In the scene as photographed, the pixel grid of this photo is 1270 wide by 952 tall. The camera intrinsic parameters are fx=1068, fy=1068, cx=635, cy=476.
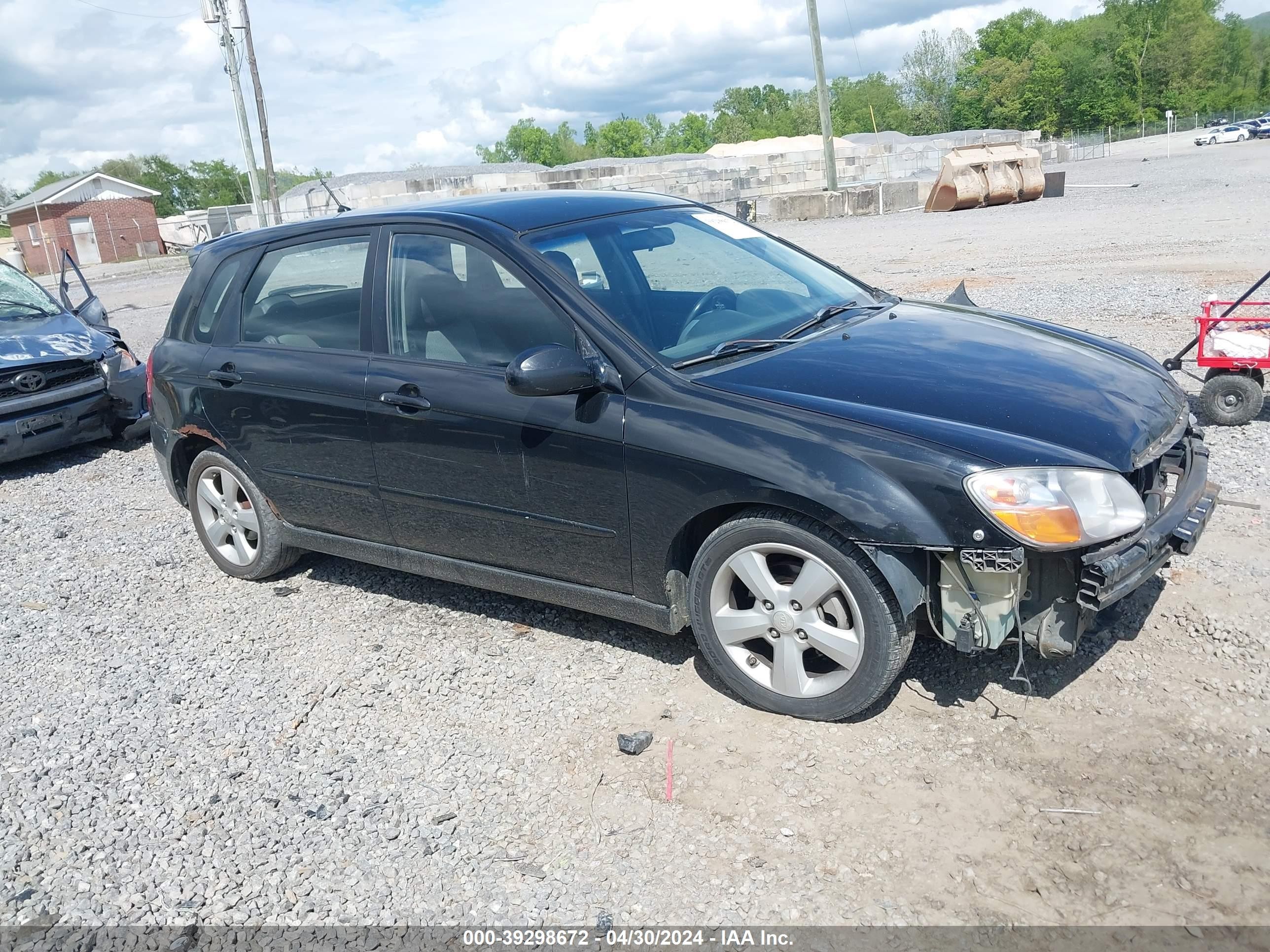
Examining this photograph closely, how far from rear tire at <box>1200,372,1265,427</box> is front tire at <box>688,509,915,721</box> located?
4199 millimetres

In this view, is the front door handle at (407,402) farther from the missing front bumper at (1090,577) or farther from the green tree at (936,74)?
the green tree at (936,74)

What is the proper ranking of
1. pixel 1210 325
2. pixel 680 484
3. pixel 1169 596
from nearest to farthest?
pixel 680 484 → pixel 1169 596 → pixel 1210 325

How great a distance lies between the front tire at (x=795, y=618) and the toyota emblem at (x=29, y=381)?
22.3 feet

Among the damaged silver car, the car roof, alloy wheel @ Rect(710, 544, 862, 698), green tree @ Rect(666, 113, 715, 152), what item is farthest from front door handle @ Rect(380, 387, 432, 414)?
green tree @ Rect(666, 113, 715, 152)

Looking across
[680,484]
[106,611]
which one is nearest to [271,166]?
[106,611]

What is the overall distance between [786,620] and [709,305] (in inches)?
57.1

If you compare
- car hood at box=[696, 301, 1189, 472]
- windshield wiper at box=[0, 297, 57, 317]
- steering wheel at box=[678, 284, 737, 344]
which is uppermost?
windshield wiper at box=[0, 297, 57, 317]

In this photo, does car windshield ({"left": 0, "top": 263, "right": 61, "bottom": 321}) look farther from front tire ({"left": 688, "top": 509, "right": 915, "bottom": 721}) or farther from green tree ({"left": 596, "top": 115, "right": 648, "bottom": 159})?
green tree ({"left": 596, "top": 115, "right": 648, "bottom": 159})

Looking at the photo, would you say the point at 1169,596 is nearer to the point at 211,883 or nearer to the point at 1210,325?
the point at 1210,325

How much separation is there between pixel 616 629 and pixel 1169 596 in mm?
2302

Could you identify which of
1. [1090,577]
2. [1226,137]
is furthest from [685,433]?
[1226,137]

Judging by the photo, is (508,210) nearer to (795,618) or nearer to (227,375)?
(227,375)

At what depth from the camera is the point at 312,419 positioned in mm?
4820

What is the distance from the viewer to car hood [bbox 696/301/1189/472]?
3400mm
